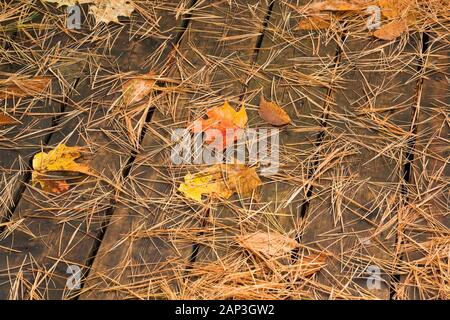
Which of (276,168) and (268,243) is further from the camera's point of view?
(276,168)

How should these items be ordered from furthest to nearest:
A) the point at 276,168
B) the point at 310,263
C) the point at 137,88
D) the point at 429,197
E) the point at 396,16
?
the point at 396,16 → the point at 137,88 → the point at 276,168 → the point at 429,197 → the point at 310,263

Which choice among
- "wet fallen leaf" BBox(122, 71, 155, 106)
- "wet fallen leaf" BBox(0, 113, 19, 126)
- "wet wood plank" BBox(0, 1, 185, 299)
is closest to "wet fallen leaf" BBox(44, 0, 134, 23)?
"wet wood plank" BBox(0, 1, 185, 299)

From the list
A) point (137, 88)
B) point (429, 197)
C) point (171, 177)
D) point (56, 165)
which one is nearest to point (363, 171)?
point (429, 197)

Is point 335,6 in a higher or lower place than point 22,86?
higher

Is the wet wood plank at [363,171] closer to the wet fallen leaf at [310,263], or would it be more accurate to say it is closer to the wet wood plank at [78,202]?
the wet fallen leaf at [310,263]

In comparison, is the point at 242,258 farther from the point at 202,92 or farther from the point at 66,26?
the point at 66,26

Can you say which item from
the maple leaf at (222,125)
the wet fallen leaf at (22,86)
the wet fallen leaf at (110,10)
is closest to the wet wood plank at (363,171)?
the maple leaf at (222,125)

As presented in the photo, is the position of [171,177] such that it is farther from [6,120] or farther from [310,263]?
[6,120]
